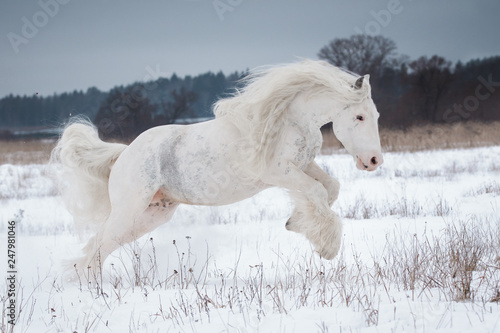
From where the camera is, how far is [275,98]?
4113 mm

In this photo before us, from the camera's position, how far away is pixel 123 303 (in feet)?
11.4

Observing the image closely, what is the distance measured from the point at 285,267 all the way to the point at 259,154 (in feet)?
4.45

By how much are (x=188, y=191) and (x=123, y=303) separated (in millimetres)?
1204

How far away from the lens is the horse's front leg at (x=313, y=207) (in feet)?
13.0

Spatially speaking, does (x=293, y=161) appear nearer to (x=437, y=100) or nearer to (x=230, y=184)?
(x=230, y=184)

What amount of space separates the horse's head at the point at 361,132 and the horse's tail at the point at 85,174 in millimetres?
2414

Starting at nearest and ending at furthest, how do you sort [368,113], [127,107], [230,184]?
[368,113] < [230,184] < [127,107]

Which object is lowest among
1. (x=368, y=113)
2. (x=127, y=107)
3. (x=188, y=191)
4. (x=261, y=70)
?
(x=188, y=191)

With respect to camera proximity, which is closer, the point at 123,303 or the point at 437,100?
the point at 123,303

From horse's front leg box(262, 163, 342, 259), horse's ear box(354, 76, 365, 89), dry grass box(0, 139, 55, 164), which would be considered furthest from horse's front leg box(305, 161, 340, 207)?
dry grass box(0, 139, 55, 164)

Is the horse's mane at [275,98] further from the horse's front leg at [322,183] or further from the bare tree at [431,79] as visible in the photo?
the bare tree at [431,79]

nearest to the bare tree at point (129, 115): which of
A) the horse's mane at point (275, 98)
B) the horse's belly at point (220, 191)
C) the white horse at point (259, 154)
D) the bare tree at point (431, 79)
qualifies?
the bare tree at point (431, 79)

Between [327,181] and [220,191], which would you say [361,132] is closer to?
[327,181]

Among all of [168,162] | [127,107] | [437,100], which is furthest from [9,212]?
[437,100]
